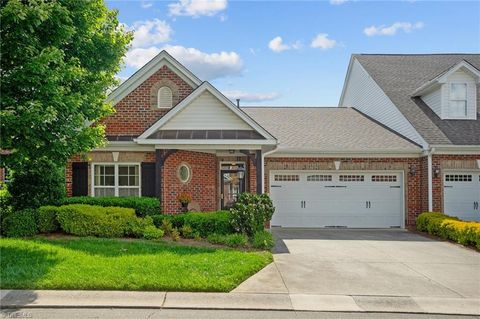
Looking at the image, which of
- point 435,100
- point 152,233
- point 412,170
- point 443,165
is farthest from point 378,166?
point 152,233

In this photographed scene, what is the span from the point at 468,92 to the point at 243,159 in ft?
33.5

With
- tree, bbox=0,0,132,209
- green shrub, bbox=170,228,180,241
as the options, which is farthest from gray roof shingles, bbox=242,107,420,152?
tree, bbox=0,0,132,209

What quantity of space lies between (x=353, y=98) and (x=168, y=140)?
47.7 ft

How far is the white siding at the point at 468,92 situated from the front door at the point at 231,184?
935cm

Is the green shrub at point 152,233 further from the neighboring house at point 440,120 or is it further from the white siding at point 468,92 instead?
the white siding at point 468,92

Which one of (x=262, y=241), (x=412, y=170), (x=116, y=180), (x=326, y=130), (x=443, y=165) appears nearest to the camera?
(x=262, y=241)

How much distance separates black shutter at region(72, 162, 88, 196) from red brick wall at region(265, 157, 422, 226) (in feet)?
22.7

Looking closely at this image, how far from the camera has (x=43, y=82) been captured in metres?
8.73

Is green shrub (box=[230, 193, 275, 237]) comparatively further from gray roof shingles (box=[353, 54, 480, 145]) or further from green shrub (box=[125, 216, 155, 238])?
gray roof shingles (box=[353, 54, 480, 145])

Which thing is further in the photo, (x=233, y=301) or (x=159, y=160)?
(x=159, y=160)

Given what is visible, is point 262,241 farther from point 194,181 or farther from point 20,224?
point 20,224

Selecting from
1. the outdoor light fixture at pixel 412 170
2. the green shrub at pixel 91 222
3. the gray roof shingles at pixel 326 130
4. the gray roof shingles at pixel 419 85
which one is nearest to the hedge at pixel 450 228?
the outdoor light fixture at pixel 412 170

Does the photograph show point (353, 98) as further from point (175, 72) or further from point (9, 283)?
point (9, 283)

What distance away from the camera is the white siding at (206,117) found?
13203mm
